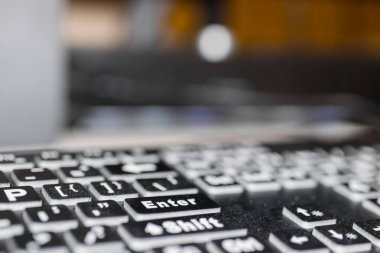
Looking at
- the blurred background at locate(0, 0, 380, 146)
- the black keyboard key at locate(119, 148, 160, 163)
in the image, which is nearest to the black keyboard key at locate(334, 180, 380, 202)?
the black keyboard key at locate(119, 148, 160, 163)

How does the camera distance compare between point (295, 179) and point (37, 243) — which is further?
point (295, 179)

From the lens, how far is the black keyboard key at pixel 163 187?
28cm

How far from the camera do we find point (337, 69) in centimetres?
70

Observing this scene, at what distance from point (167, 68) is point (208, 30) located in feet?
0.55

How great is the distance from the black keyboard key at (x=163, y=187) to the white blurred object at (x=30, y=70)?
132mm

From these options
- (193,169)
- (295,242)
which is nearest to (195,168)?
(193,169)

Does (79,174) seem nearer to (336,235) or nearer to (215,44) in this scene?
(336,235)

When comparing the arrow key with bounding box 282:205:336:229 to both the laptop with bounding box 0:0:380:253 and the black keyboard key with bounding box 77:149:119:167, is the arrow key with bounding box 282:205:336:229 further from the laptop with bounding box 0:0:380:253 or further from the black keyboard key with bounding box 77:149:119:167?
the black keyboard key with bounding box 77:149:119:167

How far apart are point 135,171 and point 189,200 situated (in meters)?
0.05

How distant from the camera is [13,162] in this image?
30cm

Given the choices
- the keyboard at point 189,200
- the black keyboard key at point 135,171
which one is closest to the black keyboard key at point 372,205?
the keyboard at point 189,200

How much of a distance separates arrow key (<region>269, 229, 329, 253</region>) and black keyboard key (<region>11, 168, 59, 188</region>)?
A: 114 millimetres

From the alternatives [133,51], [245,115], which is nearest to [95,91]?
[133,51]

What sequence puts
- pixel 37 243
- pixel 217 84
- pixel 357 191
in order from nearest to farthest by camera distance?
pixel 37 243
pixel 357 191
pixel 217 84
